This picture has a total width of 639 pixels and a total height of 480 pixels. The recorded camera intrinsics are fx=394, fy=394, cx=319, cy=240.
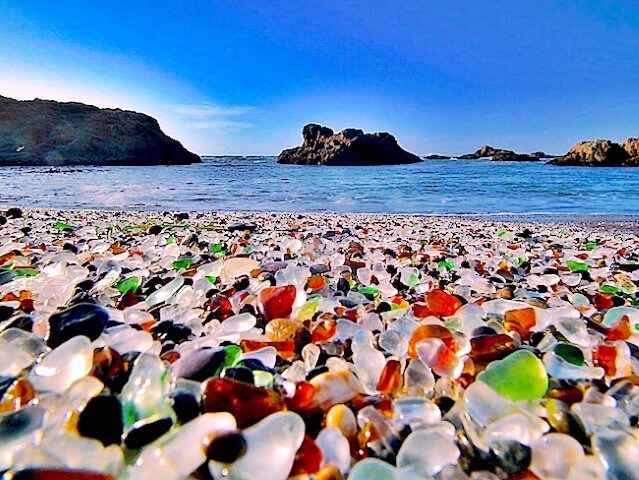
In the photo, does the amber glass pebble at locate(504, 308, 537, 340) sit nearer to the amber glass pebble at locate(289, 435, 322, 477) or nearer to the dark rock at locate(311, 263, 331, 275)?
the amber glass pebble at locate(289, 435, 322, 477)

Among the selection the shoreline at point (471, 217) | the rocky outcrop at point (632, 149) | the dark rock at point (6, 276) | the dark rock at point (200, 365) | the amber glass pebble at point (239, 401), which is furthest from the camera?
the rocky outcrop at point (632, 149)

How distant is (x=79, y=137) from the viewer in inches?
2044

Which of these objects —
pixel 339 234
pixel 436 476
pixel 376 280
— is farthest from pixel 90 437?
pixel 339 234

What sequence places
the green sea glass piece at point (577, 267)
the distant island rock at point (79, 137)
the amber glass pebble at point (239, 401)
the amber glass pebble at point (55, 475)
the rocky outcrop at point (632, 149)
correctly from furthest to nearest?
the distant island rock at point (79, 137) → the rocky outcrop at point (632, 149) → the green sea glass piece at point (577, 267) → the amber glass pebble at point (239, 401) → the amber glass pebble at point (55, 475)

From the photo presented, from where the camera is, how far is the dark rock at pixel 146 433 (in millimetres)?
564

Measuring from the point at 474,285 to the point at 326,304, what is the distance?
717mm

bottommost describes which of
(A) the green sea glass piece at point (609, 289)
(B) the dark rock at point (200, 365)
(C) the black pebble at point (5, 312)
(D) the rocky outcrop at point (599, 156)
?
(A) the green sea glass piece at point (609, 289)

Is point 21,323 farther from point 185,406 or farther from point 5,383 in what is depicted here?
point 185,406

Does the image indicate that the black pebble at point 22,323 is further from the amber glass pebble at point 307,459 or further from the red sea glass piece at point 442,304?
the red sea glass piece at point 442,304

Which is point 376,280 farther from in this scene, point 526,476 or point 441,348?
point 526,476

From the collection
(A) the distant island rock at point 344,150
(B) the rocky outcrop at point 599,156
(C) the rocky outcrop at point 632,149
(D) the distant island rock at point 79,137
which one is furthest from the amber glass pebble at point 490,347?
(D) the distant island rock at point 79,137

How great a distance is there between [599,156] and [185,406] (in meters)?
49.9

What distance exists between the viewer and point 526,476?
547mm

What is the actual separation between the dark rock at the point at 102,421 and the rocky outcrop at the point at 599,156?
160 feet
